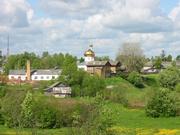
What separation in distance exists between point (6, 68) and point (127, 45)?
45177mm

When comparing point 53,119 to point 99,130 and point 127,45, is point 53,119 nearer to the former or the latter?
point 99,130

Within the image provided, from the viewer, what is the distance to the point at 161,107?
75.2 meters

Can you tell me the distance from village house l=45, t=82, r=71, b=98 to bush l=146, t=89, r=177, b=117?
28177 mm

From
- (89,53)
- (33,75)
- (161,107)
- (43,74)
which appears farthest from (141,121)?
(89,53)

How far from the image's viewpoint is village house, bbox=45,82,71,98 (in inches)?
3952

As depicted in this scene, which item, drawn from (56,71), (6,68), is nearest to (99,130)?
(56,71)

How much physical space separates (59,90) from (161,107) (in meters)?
31.2

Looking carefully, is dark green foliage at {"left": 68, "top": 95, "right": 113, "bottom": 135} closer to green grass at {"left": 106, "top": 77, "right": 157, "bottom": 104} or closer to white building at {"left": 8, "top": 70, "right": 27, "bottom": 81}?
green grass at {"left": 106, "top": 77, "right": 157, "bottom": 104}

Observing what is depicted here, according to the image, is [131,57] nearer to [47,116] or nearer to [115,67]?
[115,67]

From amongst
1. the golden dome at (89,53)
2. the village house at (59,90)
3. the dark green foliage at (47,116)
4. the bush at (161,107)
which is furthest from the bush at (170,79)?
the dark green foliage at (47,116)

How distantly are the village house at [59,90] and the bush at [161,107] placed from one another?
28.2m

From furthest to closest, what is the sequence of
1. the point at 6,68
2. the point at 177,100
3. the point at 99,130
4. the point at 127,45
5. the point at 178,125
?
the point at 6,68 → the point at 127,45 → the point at 177,100 → the point at 178,125 → the point at 99,130

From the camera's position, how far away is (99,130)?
23.2 metres

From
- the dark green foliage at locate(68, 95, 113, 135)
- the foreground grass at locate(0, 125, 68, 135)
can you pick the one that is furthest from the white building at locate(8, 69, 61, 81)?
the dark green foliage at locate(68, 95, 113, 135)
